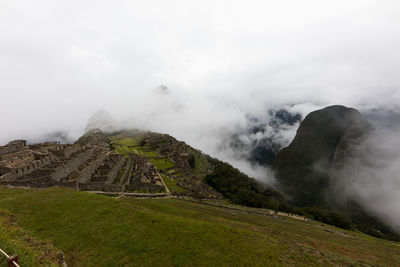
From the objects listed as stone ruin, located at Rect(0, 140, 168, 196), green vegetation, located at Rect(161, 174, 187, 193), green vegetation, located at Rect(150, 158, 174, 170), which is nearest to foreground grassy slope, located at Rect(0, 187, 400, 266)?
stone ruin, located at Rect(0, 140, 168, 196)

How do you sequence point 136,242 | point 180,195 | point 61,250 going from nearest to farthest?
1. point 61,250
2. point 136,242
3. point 180,195

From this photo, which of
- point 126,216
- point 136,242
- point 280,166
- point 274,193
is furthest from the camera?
point 280,166

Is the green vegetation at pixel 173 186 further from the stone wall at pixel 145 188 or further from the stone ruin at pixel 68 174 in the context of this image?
the stone wall at pixel 145 188

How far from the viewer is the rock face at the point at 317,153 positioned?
125500 millimetres

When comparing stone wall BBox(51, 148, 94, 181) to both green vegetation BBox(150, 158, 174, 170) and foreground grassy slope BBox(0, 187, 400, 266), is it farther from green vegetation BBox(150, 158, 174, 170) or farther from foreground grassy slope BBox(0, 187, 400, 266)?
green vegetation BBox(150, 158, 174, 170)

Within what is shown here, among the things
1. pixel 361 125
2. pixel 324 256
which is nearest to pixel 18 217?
pixel 324 256

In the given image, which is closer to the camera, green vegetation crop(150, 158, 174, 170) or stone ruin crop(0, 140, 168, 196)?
stone ruin crop(0, 140, 168, 196)

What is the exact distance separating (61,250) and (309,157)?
166022 millimetres

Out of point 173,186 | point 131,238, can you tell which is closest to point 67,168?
point 173,186

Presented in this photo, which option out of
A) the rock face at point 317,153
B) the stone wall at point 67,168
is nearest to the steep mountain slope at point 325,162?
the rock face at point 317,153

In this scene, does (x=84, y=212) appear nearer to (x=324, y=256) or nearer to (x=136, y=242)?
(x=136, y=242)

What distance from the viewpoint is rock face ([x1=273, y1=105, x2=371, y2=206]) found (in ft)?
412

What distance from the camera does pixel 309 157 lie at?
140 metres

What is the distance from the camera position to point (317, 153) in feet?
455
